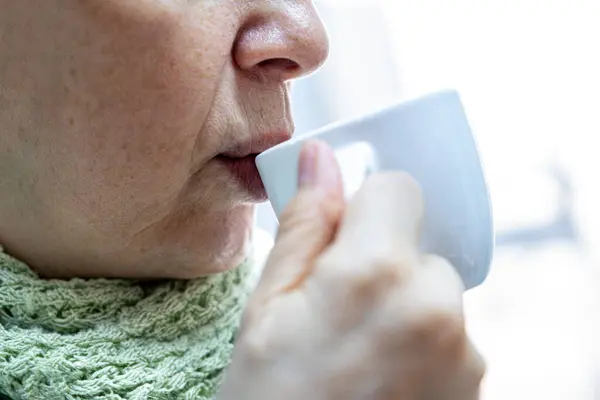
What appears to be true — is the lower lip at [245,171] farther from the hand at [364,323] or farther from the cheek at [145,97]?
the hand at [364,323]

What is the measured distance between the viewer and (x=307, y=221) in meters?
0.41

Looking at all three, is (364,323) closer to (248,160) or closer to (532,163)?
(248,160)

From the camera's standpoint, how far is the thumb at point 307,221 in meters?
0.40

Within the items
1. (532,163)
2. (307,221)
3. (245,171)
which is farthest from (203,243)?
(532,163)

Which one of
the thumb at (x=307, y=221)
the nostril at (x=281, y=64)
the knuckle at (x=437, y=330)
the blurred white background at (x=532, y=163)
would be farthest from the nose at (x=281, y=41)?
the blurred white background at (x=532, y=163)

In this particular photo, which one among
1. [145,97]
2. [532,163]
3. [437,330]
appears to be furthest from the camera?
[532,163]

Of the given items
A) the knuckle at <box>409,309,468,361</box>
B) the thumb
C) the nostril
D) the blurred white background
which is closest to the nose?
the nostril

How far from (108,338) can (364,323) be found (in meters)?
0.25

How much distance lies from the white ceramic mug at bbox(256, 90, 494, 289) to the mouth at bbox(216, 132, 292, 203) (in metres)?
0.08

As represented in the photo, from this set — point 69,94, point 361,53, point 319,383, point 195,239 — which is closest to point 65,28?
point 69,94

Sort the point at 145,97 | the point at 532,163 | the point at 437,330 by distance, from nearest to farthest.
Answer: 1. the point at 437,330
2. the point at 145,97
3. the point at 532,163

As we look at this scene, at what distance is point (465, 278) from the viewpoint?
41 cm

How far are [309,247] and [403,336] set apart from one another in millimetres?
75

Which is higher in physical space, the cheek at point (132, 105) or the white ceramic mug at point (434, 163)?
the cheek at point (132, 105)
